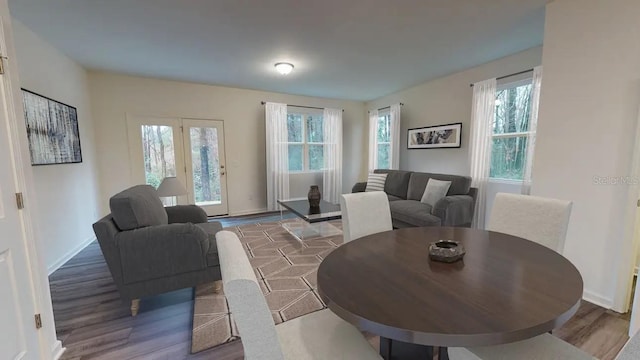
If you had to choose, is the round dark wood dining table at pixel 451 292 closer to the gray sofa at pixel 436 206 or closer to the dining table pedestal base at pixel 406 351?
the dining table pedestal base at pixel 406 351

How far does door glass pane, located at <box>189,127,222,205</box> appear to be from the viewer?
4652 mm

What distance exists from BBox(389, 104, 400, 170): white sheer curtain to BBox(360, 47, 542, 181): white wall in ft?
0.48

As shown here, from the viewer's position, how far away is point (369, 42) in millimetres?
2889

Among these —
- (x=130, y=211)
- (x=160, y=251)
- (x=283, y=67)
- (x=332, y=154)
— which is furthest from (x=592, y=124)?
(x=332, y=154)

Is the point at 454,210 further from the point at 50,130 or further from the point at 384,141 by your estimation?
the point at 50,130

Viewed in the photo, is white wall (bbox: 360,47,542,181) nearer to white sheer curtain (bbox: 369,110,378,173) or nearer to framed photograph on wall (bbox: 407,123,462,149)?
framed photograph on wall (bbox: 407,123,462,149)

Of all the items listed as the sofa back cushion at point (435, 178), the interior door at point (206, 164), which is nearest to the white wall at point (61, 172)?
the interior door at point (206, 164)

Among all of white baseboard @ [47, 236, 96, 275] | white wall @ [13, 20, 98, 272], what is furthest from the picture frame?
white baseboard @ [47, 236, 96, 275]

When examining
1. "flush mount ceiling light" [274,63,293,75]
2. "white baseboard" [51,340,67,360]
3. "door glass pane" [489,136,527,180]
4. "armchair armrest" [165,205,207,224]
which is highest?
"flush mount ceiling light" [274,63,293,75]

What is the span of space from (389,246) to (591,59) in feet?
7.41

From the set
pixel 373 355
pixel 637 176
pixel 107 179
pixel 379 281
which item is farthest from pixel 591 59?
pixel 107 179

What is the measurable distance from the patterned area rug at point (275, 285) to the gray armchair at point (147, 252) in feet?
0.87

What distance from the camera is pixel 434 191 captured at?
12.0 feet

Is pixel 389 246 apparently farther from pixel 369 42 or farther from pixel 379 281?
pixel 369 42
